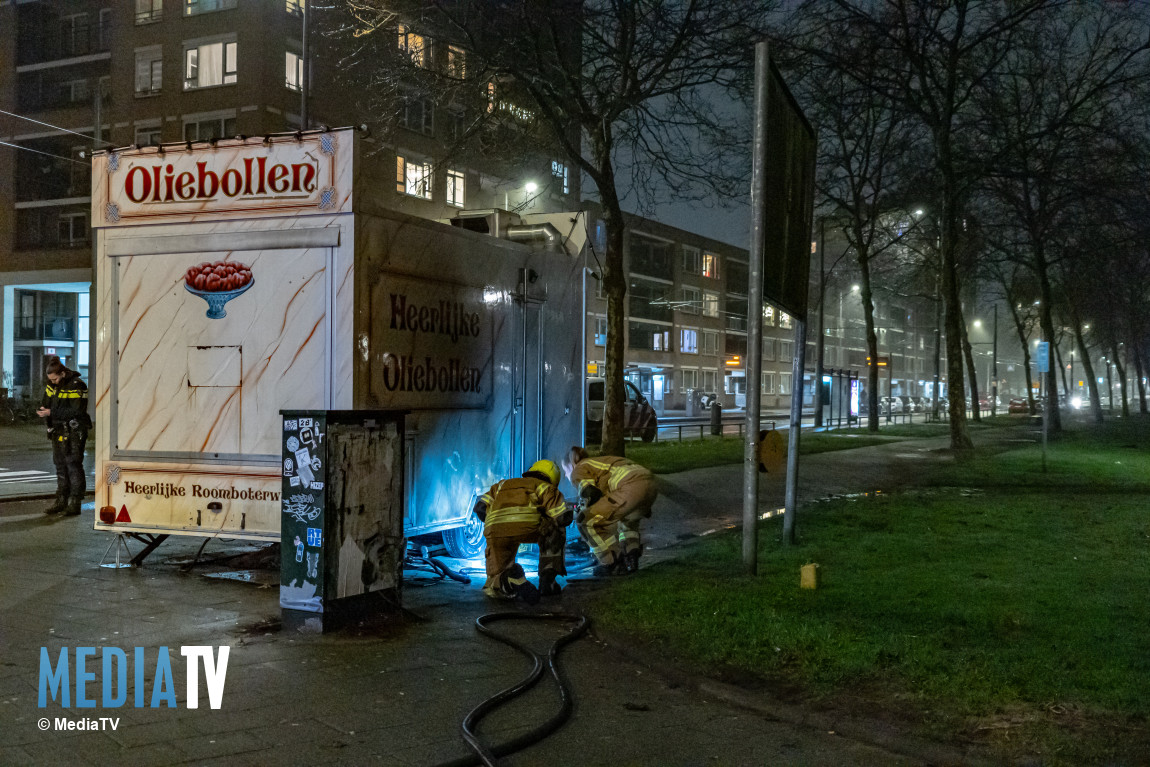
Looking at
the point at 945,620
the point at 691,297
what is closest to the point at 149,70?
the point at 945,620

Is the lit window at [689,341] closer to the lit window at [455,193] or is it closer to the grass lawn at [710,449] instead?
the lit window at [455,193]

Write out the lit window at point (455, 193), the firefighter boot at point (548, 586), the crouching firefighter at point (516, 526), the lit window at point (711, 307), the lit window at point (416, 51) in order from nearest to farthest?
the crouching firefighter at point (516, 526)
the firefighter boot at point (548, 586)
the lit window at point (416, 51)
the lit window at point (455, 193)
the lit window at point (711, 307)

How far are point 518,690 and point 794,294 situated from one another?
5.78 meters

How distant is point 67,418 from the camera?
39.1 feet

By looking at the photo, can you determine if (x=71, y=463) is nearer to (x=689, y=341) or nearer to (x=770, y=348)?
(x=689, y=341)

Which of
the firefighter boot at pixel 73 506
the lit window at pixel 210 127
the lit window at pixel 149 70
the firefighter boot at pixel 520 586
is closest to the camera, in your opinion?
the firefighter boot at pixel 520 586

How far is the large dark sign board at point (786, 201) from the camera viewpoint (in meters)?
8.95

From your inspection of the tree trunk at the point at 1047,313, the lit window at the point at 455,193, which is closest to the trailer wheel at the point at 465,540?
the tree trunk at the point at 1047,313

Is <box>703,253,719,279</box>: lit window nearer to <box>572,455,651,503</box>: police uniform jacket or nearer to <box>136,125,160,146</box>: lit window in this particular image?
<box>136,125,160,146</box>: lit window

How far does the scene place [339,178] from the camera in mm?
7492

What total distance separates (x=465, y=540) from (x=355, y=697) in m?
4.15

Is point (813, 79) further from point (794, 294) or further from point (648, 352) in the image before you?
point (648, 352)

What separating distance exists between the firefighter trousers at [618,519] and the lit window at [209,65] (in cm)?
3304

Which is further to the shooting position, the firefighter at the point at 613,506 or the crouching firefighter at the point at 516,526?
the firefighter at the point at 613,506
